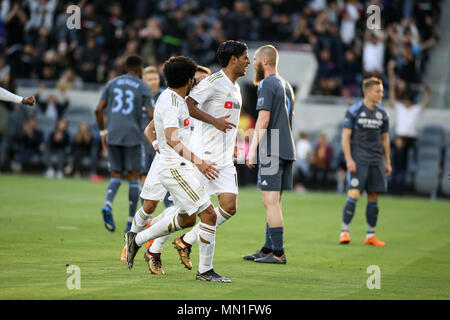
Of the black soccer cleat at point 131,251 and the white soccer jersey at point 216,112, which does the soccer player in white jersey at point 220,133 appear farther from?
the black soccer cleat at point 131,251

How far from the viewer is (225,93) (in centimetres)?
824

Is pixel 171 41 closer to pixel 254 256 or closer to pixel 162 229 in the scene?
pixel 254 256

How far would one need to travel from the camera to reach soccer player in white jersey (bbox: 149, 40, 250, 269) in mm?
8109

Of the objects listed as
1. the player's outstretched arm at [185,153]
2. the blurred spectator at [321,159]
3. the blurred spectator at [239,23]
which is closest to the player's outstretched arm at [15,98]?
the player's outstretched arm at [185,153]

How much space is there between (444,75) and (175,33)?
8.62m

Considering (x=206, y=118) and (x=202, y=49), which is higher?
(x=202, y=49)

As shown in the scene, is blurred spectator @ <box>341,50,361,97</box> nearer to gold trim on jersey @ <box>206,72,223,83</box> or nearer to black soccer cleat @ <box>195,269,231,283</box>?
gold trim on jersey @ <box>206,72,223,83</box>

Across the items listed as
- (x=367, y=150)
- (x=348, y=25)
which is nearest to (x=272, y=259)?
(x=367, y=150)

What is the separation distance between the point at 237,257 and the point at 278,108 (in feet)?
6.19

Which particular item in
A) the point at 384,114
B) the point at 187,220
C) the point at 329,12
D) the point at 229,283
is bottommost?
the point at 229,283

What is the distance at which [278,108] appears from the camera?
9.39 meters

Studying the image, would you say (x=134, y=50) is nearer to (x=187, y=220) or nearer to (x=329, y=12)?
(x=329, y=12)
